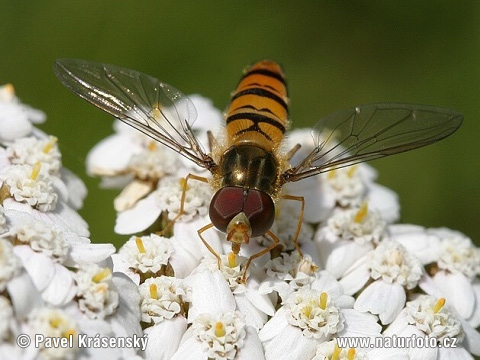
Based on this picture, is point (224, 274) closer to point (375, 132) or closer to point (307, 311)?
point (307, 311)

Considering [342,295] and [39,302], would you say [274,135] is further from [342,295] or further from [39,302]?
[39,302]

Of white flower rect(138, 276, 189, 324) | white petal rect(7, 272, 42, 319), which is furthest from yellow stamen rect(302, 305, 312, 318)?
white petal rect(7, 272, 42, 319)

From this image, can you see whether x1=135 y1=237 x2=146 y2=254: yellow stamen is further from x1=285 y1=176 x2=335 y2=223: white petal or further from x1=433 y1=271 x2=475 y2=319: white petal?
x1=433 y1=271 x2=475 y2=319: white petal

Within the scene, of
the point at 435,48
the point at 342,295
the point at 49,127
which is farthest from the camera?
the point at 435,48

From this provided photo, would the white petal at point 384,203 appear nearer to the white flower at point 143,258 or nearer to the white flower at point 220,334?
the white flower at point 143,258

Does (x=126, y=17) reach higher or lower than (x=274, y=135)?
higher

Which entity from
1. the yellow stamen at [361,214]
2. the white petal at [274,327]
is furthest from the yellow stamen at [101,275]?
the yellow stamen at [361,214]

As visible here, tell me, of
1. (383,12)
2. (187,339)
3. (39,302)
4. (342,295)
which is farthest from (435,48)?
(39,302)

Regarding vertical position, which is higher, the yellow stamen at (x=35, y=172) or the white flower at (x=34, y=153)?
the white flower at (x=34, y=153)
